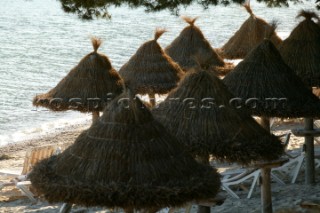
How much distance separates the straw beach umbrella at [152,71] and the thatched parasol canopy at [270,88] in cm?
298

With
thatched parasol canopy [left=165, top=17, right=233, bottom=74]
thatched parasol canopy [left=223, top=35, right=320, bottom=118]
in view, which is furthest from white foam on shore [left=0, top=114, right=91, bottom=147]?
thatched parasol canopy [left=223, top=35, right=320, bottom=118]

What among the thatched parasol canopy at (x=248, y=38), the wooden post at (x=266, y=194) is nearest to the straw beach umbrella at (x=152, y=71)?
the thatched parasol canopy at (x=248, y=38)

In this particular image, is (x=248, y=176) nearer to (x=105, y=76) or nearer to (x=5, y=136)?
(x=105, y=76)

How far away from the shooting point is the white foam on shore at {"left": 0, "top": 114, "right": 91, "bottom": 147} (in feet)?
65.3

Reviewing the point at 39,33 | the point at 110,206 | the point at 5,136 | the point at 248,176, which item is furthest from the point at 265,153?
the point at 39,33

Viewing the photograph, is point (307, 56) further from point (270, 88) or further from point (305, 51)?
point (270, 88)

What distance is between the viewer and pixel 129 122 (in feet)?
17.5

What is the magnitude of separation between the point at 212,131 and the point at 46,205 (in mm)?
4339

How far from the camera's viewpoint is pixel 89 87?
31.5 feet

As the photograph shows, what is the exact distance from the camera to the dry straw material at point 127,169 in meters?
5.17

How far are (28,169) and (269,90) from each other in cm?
425

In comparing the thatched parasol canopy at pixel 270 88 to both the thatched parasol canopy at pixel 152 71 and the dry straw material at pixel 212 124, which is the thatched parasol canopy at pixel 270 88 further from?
the thatched parasol canopy at pixel 152 71

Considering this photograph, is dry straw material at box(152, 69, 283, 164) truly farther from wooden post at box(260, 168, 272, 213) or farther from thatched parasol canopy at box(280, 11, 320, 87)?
thatched parasol canopy at box(280, 11, 320, 87)

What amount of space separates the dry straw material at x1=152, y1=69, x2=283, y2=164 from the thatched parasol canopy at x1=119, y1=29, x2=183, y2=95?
4.49 metres
